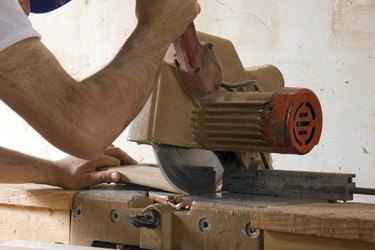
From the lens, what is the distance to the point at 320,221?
45.0 inches

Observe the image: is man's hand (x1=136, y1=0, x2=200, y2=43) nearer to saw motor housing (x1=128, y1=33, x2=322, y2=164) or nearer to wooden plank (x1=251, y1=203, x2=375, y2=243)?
saw motor housing (x1=128, y1=33, x2=322, y2=164)

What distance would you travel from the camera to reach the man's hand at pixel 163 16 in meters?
1.36

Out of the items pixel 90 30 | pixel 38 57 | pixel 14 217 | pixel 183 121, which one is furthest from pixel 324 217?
pixel 90 30

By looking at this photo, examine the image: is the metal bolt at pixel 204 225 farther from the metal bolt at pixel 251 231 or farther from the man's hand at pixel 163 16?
the man's hand at pixel 163 16

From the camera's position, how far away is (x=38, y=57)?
1.17m

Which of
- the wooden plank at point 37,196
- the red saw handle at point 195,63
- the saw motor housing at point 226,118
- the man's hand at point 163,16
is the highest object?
the man's hand at point 163,16

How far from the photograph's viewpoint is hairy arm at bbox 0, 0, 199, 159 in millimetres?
1154

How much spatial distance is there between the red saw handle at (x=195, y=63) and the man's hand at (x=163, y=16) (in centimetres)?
7

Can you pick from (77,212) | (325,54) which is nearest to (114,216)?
(77,212)

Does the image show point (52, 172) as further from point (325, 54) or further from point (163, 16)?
point (325, 54)

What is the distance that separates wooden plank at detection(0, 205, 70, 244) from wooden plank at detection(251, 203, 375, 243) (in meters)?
0.58

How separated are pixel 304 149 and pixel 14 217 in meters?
0.78

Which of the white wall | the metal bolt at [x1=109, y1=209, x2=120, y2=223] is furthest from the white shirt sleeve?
the white wall

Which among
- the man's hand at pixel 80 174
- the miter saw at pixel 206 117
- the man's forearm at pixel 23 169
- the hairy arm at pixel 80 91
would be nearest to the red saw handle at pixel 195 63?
the miter saw at pixel 206 117
